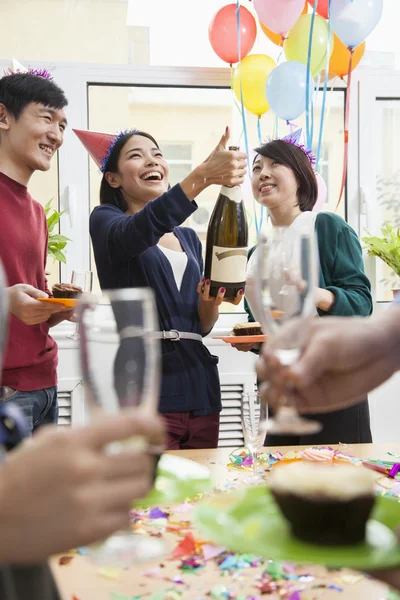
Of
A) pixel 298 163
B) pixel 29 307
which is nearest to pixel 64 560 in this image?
pixel 29 307

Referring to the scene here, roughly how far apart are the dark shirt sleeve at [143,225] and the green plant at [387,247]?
1505mm

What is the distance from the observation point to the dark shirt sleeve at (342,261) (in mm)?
1974

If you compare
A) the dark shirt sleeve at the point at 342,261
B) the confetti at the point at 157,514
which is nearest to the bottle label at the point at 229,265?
the dark shirt sleeve at the point at 342,261

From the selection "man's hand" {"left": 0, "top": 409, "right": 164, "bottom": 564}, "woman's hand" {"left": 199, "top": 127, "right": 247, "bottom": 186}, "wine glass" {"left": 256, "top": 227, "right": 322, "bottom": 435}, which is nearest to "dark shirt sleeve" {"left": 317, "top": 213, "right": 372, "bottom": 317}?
"woman's hand" {"left": 199, "top": 127, "right": 247, "bottom": 186}

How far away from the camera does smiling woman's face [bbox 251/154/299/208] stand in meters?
2.17

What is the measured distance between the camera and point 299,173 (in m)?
2.20

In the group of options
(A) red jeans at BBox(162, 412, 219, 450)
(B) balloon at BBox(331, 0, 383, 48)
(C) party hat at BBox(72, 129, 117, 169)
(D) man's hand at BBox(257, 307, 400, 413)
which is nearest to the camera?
(D) man's hand at BBox(257, 307, 400, 413)

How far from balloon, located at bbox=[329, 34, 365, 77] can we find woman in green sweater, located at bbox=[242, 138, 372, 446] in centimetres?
68

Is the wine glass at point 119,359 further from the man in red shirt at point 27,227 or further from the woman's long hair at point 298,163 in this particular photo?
the woman's long hair at point 298,163

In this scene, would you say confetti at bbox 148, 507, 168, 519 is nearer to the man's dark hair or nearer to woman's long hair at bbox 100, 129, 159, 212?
woman's long hair at bbox 100, 129, 159, 212

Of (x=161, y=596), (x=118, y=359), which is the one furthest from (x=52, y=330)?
(x=118, y=359)

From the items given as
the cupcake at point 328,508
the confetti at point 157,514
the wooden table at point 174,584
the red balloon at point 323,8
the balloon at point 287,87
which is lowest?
the wooden table at point 174,584

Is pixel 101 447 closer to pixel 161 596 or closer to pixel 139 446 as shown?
pixel 139 446

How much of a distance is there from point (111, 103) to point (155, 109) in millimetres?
219
